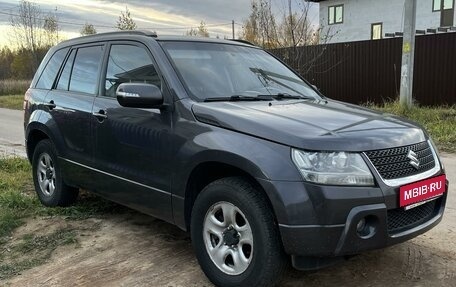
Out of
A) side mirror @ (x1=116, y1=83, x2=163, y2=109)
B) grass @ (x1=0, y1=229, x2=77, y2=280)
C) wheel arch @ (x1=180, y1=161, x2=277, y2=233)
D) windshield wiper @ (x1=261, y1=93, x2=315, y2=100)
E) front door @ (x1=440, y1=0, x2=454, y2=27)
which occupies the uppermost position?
front door @ (x1=440, y1=0, x2=454, y2=27)

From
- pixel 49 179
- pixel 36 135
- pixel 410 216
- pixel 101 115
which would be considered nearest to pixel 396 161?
pixel 410 216

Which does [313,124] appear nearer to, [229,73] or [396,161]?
[396,161]

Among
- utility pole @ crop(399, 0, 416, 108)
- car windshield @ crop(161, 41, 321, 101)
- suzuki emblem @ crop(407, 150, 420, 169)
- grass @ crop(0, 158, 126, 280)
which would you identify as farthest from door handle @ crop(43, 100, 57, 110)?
utility pole @ crop(399, 0, 416, 108)

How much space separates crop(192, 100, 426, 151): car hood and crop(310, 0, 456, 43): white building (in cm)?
2478

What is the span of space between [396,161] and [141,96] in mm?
1816

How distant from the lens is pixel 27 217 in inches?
203

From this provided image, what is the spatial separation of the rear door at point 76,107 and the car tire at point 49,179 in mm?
227

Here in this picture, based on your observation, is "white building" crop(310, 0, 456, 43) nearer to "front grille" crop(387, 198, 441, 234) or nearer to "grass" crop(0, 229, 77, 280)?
"grass" crop(0, 229, 77, 280)

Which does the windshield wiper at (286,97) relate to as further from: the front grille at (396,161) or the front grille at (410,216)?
the front grille at (410,216)

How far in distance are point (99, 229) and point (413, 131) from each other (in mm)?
2958

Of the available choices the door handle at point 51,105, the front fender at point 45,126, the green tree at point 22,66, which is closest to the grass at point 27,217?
the front fender at point 45,126

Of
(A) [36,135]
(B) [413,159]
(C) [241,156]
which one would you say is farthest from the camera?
(A) [36,135]

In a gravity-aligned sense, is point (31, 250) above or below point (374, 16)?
Answer: below

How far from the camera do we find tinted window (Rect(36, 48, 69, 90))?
546cm
